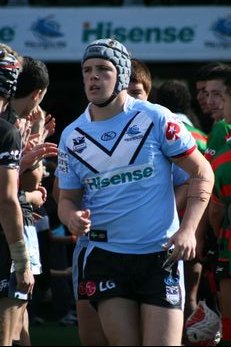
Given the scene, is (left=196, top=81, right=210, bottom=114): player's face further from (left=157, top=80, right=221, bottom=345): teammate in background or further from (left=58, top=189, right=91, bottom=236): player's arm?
(left=58, top=189, right=91, bottom=236): player's arm

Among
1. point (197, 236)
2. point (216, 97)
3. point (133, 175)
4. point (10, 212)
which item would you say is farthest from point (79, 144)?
point (216, 97)

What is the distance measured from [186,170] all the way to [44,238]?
4.22m

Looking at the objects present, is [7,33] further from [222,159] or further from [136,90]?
[222,159]

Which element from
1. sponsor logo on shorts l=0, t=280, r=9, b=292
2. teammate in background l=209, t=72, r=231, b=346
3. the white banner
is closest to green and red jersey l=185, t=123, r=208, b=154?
teammate in background l=209, t=72, r=231, b=346

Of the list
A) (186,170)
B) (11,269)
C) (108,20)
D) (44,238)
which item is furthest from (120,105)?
(108,20)

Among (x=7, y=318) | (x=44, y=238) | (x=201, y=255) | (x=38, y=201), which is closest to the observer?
(x=7, y=318)

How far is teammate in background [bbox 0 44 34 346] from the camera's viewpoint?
5645 mm

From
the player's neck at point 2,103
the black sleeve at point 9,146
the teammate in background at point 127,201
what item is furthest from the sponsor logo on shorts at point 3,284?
the player's neck at point 2,103

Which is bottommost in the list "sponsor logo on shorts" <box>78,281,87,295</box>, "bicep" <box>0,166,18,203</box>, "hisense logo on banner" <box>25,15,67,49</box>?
"sponsor logo on shorts" <box>78,281,87,295</box>

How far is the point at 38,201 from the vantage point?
6.89m

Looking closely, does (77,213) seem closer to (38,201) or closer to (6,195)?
(6,195)

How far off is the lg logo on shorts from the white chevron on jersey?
0.60m

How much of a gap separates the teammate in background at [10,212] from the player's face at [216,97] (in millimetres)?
2651

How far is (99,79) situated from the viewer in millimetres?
5941
